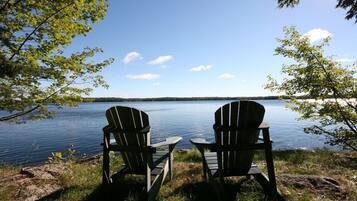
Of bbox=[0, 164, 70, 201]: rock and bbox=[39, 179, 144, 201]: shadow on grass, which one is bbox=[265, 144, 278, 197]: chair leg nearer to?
bbox=[39, 179, 144, 201]: shadow on grass

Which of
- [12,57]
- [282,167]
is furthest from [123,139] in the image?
[282,167]

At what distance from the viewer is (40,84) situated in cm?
571

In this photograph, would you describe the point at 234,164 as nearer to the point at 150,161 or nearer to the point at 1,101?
the point at 150,161

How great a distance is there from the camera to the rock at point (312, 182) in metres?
4.12

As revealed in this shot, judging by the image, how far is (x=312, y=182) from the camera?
4.31 meters

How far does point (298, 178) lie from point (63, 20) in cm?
563

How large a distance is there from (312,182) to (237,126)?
5.49ft

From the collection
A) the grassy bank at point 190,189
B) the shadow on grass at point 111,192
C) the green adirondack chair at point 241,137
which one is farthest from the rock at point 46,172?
the green adirondack chair at point 241,137

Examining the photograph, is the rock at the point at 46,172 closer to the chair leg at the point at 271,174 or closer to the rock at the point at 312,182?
the chair leg at the point at 271,174

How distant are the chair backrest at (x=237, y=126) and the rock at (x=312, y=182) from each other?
0.87 m

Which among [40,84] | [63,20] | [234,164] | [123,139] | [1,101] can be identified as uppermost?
[63,20]

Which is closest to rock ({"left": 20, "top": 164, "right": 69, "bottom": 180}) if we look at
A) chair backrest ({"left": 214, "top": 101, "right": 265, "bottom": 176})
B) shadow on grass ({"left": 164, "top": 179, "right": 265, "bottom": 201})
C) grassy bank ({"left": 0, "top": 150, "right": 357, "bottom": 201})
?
grassy bank ({"left": 0, "top": 150, "right": 357, "bottom": 201})

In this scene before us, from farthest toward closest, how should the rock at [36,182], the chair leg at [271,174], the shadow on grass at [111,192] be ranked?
the rock at [36,182], the shadow on grass at [111,192], the chair leg at [271,174]

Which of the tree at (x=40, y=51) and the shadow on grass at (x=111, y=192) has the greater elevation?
the tree at (x=40, y=51)
